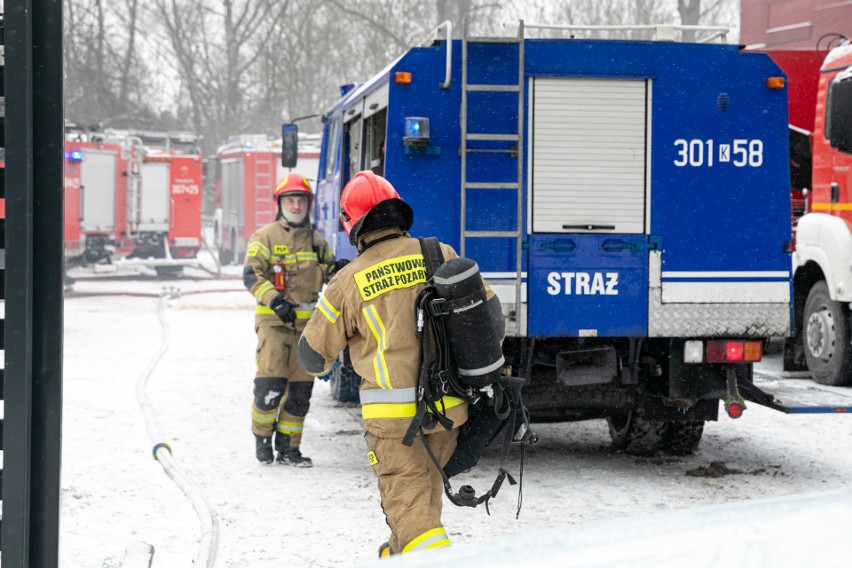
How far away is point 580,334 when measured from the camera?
6.87 metres

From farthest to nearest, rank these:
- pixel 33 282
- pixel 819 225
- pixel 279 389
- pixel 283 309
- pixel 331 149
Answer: pixel 819 225
pixel 331 149
pixel 279 389
pixel 283 309
pixel 33 282

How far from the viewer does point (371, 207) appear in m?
4.41

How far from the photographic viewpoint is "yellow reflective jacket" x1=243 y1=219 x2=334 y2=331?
7.43m

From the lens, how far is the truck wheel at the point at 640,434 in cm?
767

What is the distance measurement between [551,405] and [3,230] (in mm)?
4686

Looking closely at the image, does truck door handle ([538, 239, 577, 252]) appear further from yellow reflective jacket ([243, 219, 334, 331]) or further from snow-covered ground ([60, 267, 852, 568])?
yellow reflective jacket ([243, 219, 334, 331])

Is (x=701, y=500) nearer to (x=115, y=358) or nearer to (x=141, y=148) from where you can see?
(x=115, y=358)

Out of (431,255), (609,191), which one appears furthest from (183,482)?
(609,191)

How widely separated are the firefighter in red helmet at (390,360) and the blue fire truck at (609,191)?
8.28 feet

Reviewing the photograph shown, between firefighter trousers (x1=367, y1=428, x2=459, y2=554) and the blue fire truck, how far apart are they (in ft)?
8.80

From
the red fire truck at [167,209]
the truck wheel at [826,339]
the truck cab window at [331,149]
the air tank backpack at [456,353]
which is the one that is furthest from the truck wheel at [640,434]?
the red fire truck at [167,209]

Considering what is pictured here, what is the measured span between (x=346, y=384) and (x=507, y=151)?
359 centimetres

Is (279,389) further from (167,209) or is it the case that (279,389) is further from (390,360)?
(167,209)

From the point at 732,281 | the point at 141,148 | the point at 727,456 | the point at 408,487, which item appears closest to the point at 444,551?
the point at 408,487
